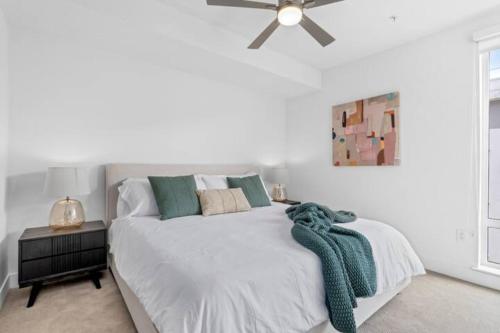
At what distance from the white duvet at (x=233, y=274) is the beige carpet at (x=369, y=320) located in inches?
12.5

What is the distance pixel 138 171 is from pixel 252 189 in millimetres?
1338

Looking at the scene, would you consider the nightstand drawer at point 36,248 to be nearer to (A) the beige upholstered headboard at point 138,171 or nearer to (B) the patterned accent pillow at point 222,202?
(A) the beige upholstered headboard at point 138,171

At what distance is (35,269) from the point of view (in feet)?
6.95

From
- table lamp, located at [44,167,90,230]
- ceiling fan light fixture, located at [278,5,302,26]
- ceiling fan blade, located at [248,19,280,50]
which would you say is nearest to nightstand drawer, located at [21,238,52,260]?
table lamp, located at [44,167,90,230]

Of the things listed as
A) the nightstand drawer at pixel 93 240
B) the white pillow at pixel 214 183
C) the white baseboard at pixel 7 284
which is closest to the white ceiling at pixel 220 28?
the white pillow at pixel 214 183

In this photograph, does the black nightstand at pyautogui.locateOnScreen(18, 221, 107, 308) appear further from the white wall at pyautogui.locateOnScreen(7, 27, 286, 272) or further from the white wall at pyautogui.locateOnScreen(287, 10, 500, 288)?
the white wall at pyautogui.locateOnScreen(287, 10, 500, 288)

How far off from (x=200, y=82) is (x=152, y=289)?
2.89 meters

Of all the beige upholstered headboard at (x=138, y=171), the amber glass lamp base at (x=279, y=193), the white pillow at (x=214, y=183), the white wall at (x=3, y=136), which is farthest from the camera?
the amber glass lamp base at (x=279, y=193)

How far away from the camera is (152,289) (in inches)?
52.3

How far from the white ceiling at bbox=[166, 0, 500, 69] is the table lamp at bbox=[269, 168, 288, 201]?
1.78 meters

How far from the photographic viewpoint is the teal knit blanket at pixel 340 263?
4.46ft

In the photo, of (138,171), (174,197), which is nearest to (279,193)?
(174,197)

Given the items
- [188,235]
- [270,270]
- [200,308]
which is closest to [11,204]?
[188,235]

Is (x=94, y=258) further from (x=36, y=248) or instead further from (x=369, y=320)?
(x=369, y=320)
